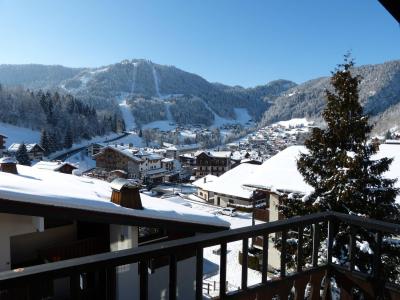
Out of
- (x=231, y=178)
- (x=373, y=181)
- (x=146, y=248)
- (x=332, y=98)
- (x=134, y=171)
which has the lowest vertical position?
(x=134, y=171)

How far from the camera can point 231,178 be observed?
25250mm

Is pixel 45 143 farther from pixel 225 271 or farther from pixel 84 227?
pixel 225 271

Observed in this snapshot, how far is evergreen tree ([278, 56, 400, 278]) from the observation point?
7.77 meters

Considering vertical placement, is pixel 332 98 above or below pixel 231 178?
above

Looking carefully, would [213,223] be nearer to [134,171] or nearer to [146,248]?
[146,248]

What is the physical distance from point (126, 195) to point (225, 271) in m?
4.03

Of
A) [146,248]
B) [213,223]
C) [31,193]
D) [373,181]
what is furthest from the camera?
[373,181]

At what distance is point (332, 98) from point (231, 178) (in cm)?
1712

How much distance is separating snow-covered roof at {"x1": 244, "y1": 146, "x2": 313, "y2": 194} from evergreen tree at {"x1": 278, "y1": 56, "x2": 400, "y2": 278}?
4.67 ft

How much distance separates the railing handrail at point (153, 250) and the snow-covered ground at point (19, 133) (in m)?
83.2


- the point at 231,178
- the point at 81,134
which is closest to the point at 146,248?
the point at 231,178

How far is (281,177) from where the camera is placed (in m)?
11.4

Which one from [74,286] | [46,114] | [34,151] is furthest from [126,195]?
[46,114]

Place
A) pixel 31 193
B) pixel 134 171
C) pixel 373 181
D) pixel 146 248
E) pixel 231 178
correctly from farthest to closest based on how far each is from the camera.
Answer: pixel 134 171, pixel 231 178, pixel 373 181, pixel 31 193, pixel 146 248
